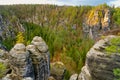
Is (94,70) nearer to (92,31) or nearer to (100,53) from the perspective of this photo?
(100,53)

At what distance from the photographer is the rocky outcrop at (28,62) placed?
37094 millimetres

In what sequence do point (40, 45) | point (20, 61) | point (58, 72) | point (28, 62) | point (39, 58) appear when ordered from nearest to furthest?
point (20, 61)
point (28, 62)
point (39, 58)
point (40, 45)
point (58, 72)

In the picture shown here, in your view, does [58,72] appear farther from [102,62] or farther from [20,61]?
[102,62]

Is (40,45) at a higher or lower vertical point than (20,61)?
higher

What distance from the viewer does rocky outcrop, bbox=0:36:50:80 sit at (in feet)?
A: 122

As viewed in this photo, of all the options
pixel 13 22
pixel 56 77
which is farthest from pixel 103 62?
pixel 13 22

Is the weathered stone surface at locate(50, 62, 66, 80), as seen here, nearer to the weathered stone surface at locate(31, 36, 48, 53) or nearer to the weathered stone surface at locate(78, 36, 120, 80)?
the weathered stone surface at locate(31, 36, 48, 53)

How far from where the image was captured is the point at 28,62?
38.6 meters

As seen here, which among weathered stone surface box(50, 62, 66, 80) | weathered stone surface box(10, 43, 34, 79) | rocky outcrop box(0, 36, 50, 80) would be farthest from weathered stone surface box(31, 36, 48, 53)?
weathered stone surface box(50, 62, 66, 80)

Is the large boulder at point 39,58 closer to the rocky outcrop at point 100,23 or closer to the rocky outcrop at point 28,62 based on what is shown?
the rocky outcrop at point 28,62

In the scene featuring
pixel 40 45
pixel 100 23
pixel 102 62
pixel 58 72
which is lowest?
pixel 58 72

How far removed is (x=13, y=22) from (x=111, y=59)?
16406 cm

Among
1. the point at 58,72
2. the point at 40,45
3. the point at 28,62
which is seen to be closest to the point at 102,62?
the point at 28,62

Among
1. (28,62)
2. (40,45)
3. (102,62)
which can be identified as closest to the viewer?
(102,62)
